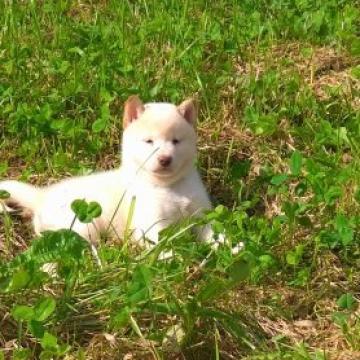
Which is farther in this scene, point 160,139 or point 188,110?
point 188,110

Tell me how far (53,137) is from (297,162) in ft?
4.71

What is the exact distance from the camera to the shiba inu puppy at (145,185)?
4035 millimetres

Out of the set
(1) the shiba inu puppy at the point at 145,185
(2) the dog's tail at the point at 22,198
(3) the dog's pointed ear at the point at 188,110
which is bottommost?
(2) the dog's tail at the point at 22,198

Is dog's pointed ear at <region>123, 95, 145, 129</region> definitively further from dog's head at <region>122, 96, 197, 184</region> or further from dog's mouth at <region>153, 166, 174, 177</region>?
dog's mouth at <region>153, 166, 174, 177</region>

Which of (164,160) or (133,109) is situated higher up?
(133,109)

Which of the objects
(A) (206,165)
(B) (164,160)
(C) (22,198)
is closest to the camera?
(B) (164,160)

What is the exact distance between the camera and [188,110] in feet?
13.8

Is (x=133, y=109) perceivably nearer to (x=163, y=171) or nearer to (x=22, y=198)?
(x=163, y=171)

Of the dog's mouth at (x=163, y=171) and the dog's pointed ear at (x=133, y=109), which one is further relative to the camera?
the dog's pointed ear at (x=133, y=109)

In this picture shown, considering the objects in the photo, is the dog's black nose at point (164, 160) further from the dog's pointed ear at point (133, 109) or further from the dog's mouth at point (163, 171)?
the dog's pointed ear at point (133, 109)

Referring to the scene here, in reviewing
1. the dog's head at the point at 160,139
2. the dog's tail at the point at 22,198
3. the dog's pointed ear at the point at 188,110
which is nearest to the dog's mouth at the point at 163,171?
the dog's head at the point at 160,139

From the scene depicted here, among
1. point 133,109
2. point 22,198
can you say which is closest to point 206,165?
point 133,109

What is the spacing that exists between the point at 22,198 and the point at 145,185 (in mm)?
660

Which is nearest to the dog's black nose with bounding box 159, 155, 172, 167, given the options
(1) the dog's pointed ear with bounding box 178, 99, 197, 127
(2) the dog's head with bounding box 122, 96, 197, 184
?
(2) the dog's head with bounding box 122, 96, 197, 184
